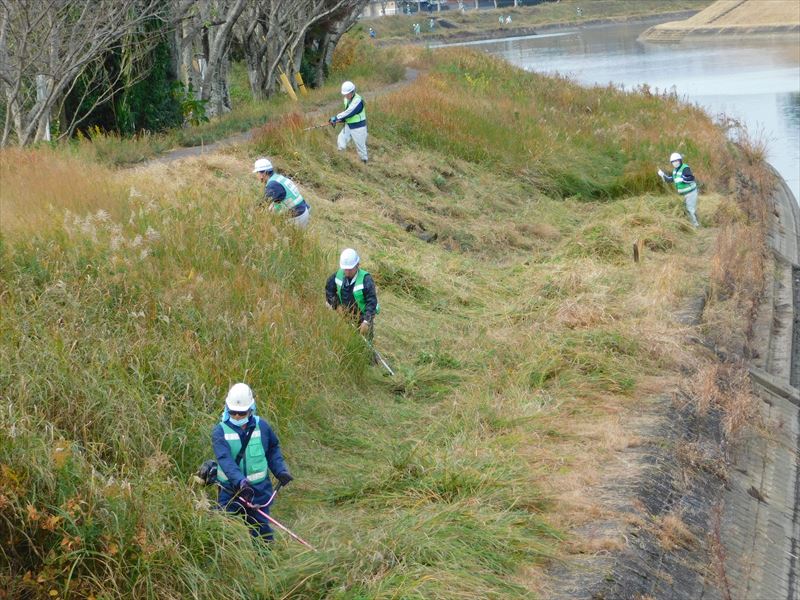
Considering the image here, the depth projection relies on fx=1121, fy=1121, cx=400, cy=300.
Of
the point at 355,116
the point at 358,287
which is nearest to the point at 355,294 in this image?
the point at 358,287

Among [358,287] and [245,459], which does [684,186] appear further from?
[245,459]

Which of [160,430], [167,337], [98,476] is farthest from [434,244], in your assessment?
[98,476]

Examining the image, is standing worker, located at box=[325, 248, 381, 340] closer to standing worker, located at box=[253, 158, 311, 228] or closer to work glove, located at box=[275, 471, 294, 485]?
standing worker, located at box=[253, 158, 311, 228]

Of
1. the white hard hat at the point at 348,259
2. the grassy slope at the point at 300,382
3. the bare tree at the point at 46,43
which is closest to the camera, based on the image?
the grassy slope at the point at 300,382

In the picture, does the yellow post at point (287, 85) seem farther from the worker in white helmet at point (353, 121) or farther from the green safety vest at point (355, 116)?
the green safety vest at point (355, 116)

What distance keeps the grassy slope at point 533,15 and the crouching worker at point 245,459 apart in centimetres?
9040

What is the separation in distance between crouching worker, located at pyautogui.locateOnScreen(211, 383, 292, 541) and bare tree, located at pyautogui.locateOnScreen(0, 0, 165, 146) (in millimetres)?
10932

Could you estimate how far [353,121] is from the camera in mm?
20969

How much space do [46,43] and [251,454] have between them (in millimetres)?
11698

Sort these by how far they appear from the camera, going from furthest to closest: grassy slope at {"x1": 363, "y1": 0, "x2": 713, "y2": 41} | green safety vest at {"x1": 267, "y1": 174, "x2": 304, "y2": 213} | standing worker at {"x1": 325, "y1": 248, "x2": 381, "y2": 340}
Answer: grassy slope at {"x1": 363, "y1": 0, "x2": 713, "y2": 41} → green safety vest at {"x1": 267, "y1": 174, "x2": 304, "y2": 213} → standing worker at {"x1": 325, "y1": 248, "x2": 381, "y2": 340}

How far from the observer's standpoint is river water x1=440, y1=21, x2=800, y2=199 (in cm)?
3897

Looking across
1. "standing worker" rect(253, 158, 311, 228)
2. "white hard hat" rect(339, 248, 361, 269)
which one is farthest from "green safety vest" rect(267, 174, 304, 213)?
"white hard hat" rect(339, 248, 361, 269)

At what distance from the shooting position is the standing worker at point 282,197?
553 inches

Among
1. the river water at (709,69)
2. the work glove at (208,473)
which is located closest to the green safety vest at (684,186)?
the river water at (709,69)
